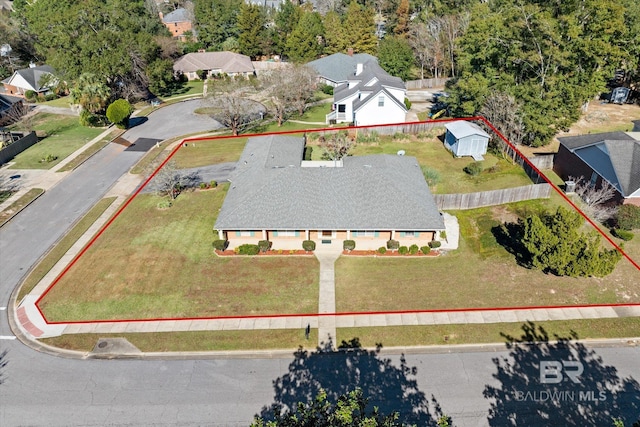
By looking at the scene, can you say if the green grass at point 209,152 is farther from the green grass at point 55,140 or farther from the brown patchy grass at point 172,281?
the green grass at point 55,140

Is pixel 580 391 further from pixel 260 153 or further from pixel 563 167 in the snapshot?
pixel 260 153

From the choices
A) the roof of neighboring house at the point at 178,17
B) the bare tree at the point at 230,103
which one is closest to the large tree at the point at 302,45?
the bare tree at the point at 230,103

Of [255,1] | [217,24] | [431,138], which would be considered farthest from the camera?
[255,1]

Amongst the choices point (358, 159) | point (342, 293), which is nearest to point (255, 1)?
point (358, 159)

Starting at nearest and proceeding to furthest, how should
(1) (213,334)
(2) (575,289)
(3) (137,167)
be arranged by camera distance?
(1) (213,334) → (2) (575,289) → (3) (137,167)

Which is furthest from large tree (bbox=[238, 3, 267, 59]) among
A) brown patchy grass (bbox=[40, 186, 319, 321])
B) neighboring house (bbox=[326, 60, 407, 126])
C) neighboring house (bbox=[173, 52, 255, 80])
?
brown patchy grass (bbox=[40, 186, 319, 321])

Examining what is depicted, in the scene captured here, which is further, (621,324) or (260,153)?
(260,153)

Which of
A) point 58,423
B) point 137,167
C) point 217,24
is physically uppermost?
point 217,24
